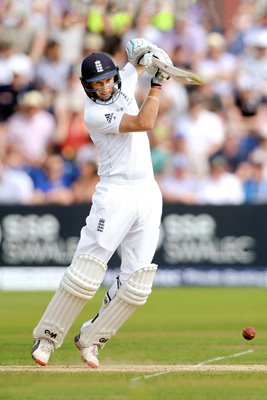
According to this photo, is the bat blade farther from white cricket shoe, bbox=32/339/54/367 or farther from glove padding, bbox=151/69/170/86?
white cricket shoe, bbox=32/339/54/367

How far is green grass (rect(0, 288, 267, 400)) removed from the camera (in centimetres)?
638

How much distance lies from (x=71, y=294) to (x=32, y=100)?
8675 millimetres

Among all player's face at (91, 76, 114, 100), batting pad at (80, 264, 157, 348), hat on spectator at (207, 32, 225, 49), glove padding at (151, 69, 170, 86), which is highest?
glove padding at (151, 69, 170, 86)

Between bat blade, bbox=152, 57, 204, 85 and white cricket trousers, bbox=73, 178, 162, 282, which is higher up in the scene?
bat blade, bbox=152, 57, 204, 85

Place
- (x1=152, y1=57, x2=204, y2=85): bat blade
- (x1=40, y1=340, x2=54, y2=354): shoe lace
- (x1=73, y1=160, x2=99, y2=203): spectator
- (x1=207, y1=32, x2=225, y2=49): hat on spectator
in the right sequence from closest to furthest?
1. (x1=152, y1=57, x2=204, y2=85): bat blade
2. (x1=40, y1=340, x2=54, y2=354): shoe lace
3. (x1=73, y1=160, x2=99, y2=203): spectator
4. (x1=207, y1=32, x2=225, y2=49): hat on spectator

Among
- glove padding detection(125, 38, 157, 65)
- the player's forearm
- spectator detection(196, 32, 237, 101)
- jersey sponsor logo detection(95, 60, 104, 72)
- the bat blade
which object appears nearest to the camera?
the player's forearm

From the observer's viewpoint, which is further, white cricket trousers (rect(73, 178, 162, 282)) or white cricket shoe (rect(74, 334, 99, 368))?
white cricket shoe (rect(74, 334, 99, 368))

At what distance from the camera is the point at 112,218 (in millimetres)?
7434

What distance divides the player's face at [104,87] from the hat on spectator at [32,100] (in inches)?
333

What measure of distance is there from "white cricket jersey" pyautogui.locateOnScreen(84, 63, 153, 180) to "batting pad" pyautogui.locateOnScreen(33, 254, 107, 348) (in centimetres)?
62

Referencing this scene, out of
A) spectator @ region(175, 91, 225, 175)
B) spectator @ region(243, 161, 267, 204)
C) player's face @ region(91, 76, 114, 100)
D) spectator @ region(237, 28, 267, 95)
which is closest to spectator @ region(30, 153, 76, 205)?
spectator @ region(175, 91, 225, 175)

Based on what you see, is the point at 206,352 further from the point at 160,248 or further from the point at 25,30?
the point at 25,30

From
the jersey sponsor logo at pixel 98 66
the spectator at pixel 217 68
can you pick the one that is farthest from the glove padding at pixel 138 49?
the spectator at pixel 217 68

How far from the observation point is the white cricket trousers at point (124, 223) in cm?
744
